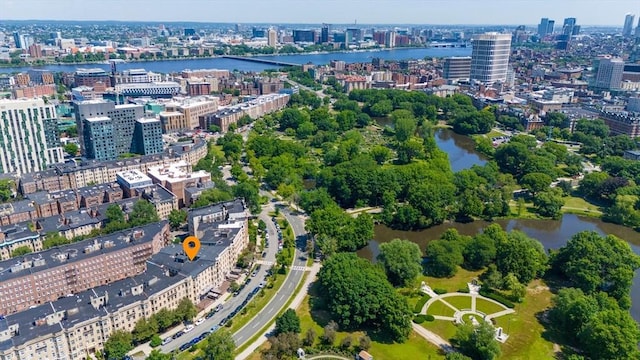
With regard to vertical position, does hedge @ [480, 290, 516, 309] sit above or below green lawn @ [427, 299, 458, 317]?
above

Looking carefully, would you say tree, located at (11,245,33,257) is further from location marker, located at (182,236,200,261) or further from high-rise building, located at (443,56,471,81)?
high-rise building, located at (443,56,471,81)

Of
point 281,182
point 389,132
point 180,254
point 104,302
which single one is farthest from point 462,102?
point 104,302

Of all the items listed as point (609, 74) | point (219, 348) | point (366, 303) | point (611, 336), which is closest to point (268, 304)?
point (219, 348)

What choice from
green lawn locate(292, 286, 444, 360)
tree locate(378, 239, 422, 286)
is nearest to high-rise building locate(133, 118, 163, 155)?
tree locate(378, 239, 422, 286)

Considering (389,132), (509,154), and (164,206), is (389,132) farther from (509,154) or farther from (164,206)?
(164,206)

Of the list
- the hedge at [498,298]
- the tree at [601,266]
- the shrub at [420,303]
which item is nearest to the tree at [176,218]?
the shrub at [420,303]

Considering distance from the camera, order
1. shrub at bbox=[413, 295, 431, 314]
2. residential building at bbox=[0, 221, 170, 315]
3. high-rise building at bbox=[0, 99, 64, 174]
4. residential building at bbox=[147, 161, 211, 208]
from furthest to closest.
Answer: high-rise building at bbox=[0, 99, 64, 174]
residential building at bbox=[147, 161, 211, 208]
shrub at bbox=[413, 295, 431, 314]
residential building at bbox=[0, 221, 170, 315]

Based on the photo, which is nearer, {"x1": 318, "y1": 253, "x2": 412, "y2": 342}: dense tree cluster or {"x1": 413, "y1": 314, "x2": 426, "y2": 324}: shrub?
{"x1": 318, "y1": 253, "x2": 412, "y2": 342}: dense tree cluster

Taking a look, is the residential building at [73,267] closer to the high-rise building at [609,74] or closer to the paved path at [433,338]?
the paved path at [433,338]
